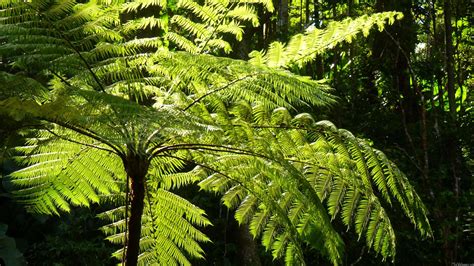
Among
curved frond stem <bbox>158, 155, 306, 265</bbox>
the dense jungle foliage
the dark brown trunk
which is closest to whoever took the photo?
the dense jungle foliage

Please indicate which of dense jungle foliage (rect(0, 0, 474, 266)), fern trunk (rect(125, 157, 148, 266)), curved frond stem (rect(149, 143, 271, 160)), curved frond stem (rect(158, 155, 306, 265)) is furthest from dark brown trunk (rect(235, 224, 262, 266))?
fern trunk (rect(125, 157, 148, 266))

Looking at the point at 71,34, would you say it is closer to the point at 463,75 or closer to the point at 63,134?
the point at 63,134

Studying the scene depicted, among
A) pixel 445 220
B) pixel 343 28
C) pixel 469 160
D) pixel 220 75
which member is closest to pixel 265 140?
pixel 220 75

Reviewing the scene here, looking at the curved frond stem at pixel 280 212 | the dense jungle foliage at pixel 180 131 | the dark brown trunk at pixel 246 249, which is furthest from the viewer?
the dark brown trunk at pixel 246 249

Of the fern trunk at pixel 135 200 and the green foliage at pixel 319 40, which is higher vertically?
the green foliage at pixel 319 40

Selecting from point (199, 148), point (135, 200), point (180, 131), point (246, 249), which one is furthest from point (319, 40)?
point (246, 249)

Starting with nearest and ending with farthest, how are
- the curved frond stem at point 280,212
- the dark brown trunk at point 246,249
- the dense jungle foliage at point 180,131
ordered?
1. the dense jungle foliage at point 180,131
2. the curved frond stem at point 280,212
3. the dark brown trunk at point 246,249

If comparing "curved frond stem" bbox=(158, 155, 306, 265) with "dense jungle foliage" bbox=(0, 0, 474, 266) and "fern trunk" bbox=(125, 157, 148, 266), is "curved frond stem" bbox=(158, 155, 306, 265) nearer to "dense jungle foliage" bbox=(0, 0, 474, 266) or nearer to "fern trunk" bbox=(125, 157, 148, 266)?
"dense jungle foliage" bbox=(0, 0, 474, 266)

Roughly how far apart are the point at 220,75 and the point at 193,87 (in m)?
0.24

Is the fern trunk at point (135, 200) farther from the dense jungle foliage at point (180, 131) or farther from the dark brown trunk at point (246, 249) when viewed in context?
the dark brown trunk at point (246, 249)

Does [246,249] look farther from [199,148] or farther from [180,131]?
[180,131]

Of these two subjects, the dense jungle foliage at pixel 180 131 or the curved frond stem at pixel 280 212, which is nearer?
the dense jungle foliage at pixel 180 131

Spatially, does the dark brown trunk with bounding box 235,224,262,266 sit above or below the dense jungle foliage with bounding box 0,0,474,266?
below

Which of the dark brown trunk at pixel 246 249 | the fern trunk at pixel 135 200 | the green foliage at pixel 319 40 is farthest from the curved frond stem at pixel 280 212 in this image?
the dark brown trunk at pixel 246 249
